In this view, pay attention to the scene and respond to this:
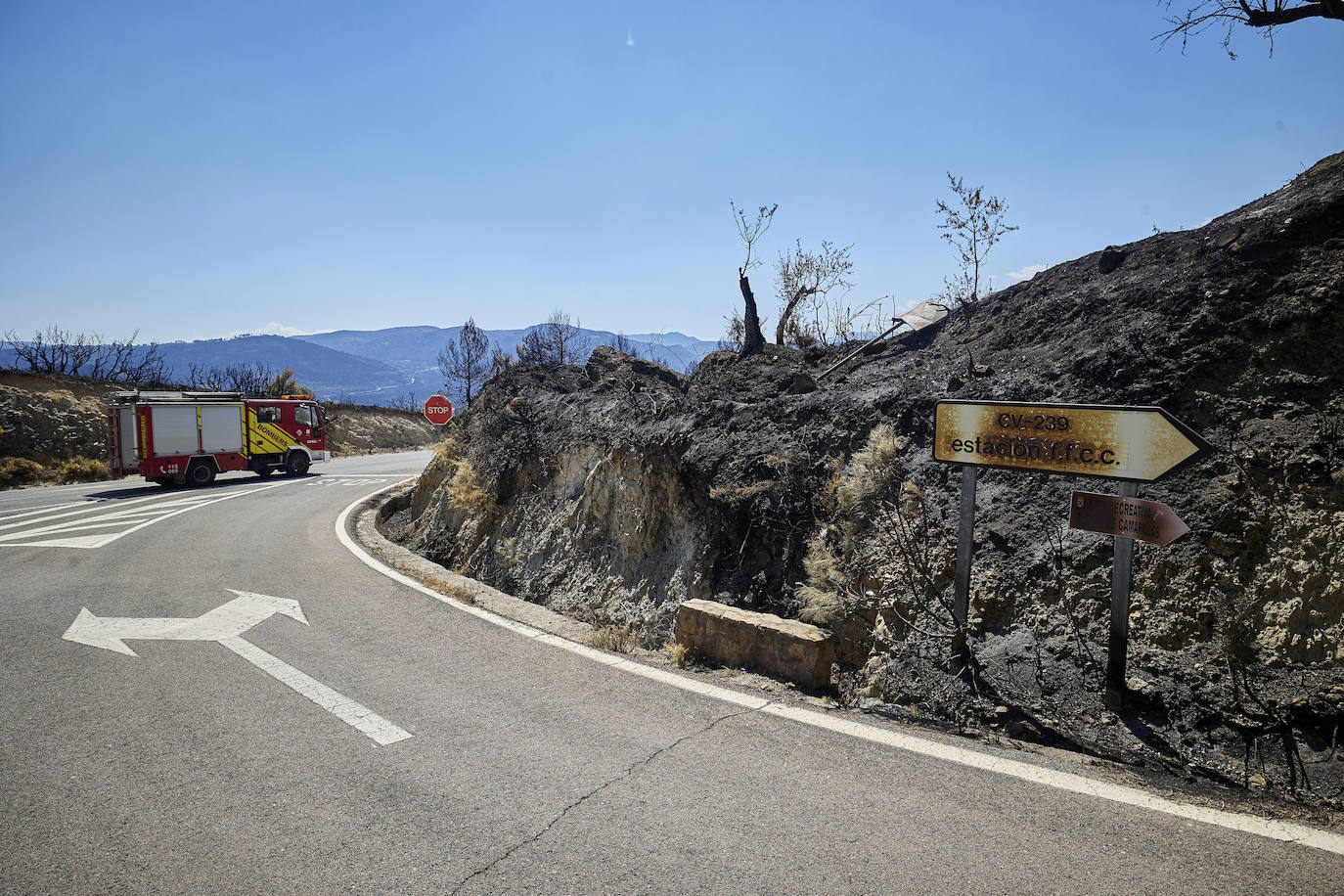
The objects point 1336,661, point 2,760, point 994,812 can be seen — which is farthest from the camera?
point 2,760

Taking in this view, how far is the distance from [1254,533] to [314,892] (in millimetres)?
5059

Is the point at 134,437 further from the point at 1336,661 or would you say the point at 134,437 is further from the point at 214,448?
the point at 1336,661

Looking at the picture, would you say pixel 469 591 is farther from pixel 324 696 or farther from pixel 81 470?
pixel 81 470

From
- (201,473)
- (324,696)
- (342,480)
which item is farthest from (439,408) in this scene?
(324,696)

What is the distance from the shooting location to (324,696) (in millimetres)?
4574

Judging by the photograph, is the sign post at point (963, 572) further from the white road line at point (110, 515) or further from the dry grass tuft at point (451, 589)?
the white road line at point (110, 515)

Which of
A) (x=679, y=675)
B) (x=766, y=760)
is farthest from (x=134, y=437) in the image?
(x=766, y=760)

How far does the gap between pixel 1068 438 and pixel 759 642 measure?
2.41 meters

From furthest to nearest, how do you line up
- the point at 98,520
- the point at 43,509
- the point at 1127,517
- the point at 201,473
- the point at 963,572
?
the point at 201,473, the point at 43,509, the point at 98,520, the point at 963,572, the point at 1127,517

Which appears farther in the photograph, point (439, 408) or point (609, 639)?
point (439, 408)

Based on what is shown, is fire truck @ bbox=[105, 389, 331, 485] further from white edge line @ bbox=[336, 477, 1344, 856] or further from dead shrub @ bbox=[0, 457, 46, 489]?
white edge line @ bbox=[336, 477, 1344, 856]

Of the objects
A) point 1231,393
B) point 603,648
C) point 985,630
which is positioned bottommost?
point 603,648

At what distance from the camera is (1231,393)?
459 centimetres

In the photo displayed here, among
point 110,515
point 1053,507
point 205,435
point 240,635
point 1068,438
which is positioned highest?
point 1068,438
